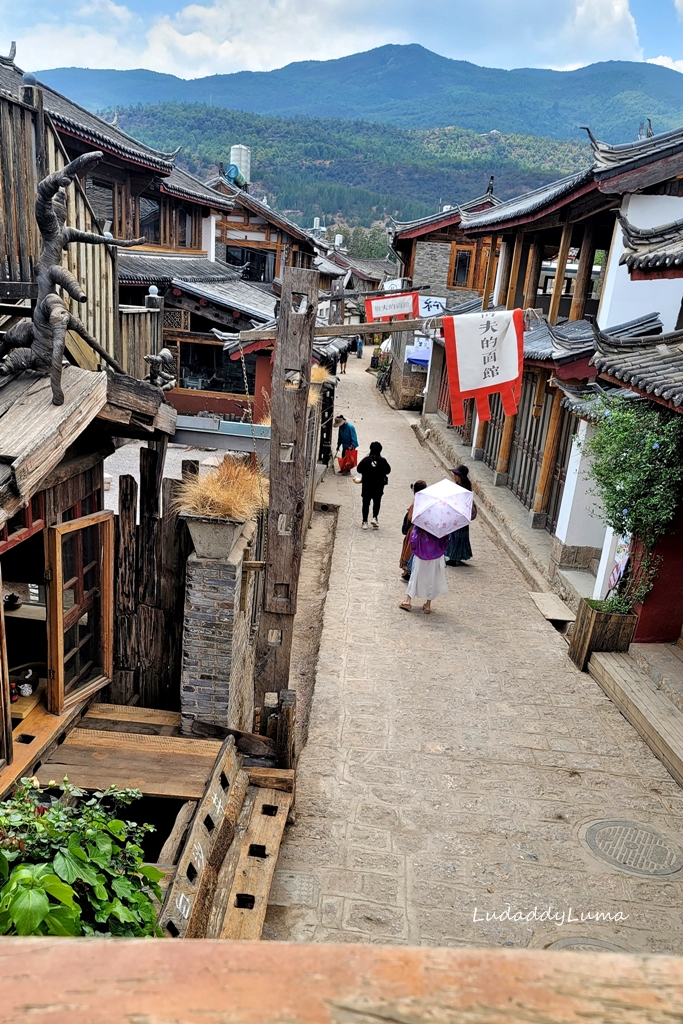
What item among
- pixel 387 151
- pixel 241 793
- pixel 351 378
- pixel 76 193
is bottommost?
pixel 351 378

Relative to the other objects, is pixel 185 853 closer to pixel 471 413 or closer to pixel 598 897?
pixel 598 897

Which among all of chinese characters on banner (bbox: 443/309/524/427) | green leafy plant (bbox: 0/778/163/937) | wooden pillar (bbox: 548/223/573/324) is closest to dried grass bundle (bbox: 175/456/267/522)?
green leafy plant (bbox: 0/778/163/937)

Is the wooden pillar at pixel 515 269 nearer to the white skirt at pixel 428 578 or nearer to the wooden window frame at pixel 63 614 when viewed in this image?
the white skirt at pixel 428 578

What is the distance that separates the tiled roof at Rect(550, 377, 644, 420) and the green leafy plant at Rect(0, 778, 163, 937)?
22.1 feet

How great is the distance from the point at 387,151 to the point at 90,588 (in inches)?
5815

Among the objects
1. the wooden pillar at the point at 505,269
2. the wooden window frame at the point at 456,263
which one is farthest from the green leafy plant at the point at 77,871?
the wooden window frame at the point at 456,263

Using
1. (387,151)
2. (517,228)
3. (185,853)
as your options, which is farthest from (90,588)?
(387,151)

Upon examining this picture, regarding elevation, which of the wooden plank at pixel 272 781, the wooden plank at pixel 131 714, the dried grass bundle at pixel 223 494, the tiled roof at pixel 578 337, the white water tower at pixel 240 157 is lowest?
the wooden plank at pixel 272 781

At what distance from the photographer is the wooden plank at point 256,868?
4.09 m

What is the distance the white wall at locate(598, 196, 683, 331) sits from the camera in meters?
10.6

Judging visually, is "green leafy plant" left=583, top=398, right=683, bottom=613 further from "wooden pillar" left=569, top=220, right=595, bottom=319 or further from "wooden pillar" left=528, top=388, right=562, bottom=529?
"wooden pillar" left=569, top=220, right=595, bottom=319

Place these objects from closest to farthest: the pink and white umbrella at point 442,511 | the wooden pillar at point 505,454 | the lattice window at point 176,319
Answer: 1. the pink and white umbrella at point 442,511
2. the wooden pillar at point 505,454
3. the lattice window at point 176,319

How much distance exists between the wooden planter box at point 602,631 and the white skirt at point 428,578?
192 centimetres

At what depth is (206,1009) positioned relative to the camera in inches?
27.4
